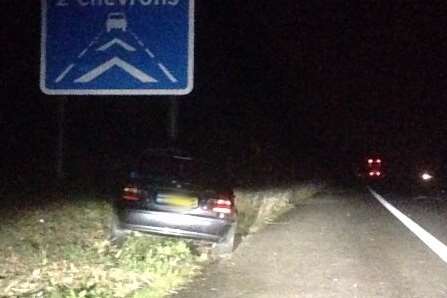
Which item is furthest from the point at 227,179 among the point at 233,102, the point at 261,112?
the point at 261,112

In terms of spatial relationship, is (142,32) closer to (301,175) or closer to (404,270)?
(404,270)

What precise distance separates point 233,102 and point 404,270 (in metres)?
23.7

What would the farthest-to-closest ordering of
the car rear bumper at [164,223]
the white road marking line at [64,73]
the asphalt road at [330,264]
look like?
1. the car rear bumper at [164,223]
2. the asphalt road at [330,264]
3. the white road marking line at [64,73]

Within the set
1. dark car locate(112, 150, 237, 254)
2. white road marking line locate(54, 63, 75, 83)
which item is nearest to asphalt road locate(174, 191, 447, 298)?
dark car locate(112, 150, 237, 254)

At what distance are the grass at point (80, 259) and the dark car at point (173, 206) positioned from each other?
29 cm

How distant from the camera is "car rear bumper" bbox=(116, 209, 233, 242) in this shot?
13.6 meters

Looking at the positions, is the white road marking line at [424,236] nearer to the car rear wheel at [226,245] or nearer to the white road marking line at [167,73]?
Answer: the car rear wheel at [226,245]

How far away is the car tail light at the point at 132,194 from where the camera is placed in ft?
45.0

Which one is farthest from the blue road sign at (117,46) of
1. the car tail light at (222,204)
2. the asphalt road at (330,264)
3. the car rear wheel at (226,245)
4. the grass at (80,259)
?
the car rear wheel at (226,245)

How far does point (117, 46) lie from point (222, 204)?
602 centimetres

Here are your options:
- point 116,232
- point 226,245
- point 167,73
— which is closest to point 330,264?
point 226,245

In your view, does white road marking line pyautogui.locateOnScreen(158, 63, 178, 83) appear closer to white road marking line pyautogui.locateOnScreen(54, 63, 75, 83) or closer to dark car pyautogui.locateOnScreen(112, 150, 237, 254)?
white road marking line pyautogui.locateOnScreen(54, 63, 75, 83)

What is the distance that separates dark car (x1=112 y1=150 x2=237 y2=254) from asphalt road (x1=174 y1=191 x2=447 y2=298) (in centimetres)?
65

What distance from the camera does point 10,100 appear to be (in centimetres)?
2403
